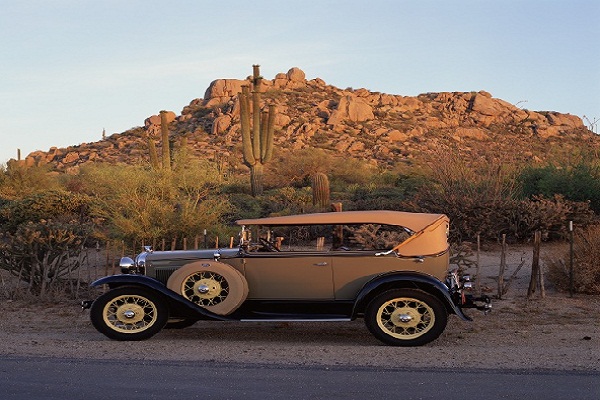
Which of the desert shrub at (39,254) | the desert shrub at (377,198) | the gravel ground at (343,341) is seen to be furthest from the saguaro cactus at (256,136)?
the gravel ground at (343,341)

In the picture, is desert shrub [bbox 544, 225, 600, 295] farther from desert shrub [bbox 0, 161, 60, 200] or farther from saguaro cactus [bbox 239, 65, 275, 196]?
desert shrub [bbox 0, 161, 60, 200]

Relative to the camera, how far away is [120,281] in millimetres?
10367

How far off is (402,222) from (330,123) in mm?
61239

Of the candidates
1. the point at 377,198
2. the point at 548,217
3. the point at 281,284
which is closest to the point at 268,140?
the point at 377,198

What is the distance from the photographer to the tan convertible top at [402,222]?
406 inches

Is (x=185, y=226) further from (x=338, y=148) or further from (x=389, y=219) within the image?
(x=338, y=148)

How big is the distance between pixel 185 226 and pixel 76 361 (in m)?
10.0

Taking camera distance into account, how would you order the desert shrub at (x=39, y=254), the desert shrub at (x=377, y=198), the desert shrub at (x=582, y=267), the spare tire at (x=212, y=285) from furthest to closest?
1. the desert shrub at (x=377, y=198)
2. the desert shrub at (x=39, y=254)
3. the desert shrub at (x=582, y=267)
4. the spare tire at (x=212, y=285)

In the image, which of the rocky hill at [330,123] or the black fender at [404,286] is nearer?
the black fender at [404,286]

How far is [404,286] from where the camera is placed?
33.3ft

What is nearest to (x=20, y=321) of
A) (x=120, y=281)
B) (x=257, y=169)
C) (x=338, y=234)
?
(x=120, y=281)

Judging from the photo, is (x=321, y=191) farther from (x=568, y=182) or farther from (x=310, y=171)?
(x=310, y=171)

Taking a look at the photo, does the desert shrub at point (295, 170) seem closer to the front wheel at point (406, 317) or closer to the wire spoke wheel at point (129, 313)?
the wire spoke wheel at point (129, 313)

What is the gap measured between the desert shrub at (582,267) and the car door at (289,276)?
5.88m
